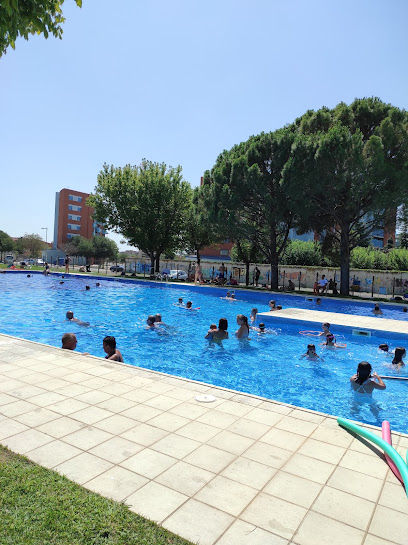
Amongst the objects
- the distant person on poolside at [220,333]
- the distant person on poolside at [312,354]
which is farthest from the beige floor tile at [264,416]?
the distant person on poolside at [220,333]

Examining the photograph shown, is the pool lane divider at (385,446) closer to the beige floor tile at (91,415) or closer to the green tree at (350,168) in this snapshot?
the beige floor tile at (91,415)

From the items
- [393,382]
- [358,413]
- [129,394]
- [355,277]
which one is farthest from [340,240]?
[129,394]

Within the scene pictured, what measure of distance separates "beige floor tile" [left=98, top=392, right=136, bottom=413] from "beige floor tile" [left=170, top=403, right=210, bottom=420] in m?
0.69

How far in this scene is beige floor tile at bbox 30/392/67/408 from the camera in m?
5.68

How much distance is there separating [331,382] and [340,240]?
22.5 meters

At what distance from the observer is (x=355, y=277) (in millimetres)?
35469

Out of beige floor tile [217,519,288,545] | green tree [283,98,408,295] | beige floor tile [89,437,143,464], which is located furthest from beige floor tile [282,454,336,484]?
green tree [283,98,408,295]

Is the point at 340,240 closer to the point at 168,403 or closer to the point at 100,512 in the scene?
the point at 168,403

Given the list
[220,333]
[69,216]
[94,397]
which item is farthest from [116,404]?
[69,216]

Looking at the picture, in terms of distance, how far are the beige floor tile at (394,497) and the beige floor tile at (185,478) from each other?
1682mm

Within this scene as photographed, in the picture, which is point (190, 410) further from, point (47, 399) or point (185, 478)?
point (47, 399)

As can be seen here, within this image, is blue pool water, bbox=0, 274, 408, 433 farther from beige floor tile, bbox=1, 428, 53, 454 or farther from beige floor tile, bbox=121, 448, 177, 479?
beige floor tile, bbox=1, 428, 53, 454

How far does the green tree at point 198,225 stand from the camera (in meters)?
33.7

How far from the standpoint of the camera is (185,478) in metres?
3.89
